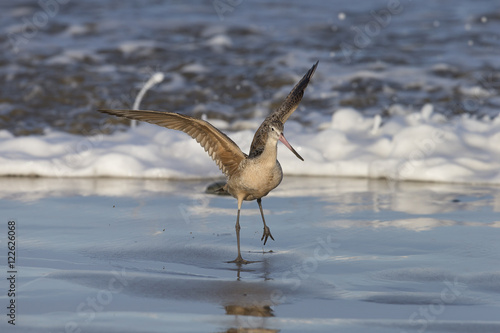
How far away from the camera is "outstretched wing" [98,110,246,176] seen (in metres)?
5.96

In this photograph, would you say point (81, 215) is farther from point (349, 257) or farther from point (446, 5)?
point (446, 5)

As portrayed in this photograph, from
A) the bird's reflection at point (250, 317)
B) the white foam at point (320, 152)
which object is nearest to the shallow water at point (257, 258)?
the bird's reflection at point (250, 317)

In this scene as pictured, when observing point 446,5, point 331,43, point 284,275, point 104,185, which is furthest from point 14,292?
point 446,5

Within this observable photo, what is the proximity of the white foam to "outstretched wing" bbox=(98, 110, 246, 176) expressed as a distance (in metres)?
2.06

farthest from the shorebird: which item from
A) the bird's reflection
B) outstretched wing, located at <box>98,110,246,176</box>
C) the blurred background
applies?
the blurred background

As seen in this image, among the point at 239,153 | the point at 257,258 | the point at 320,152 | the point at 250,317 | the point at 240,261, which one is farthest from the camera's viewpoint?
the point at 320,152

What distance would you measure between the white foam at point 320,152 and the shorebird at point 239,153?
6.83 ft

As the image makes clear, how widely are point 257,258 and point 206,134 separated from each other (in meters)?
1.25

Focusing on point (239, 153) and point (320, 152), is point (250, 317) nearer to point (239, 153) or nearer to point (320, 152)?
point (239, 153)

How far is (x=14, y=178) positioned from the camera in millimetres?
8430

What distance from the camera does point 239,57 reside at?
1342 centimetres

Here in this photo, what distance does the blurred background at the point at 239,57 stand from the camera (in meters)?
11.2

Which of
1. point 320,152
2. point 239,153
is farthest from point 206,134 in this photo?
point 320,152

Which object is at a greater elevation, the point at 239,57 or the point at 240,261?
the point at 239,57
